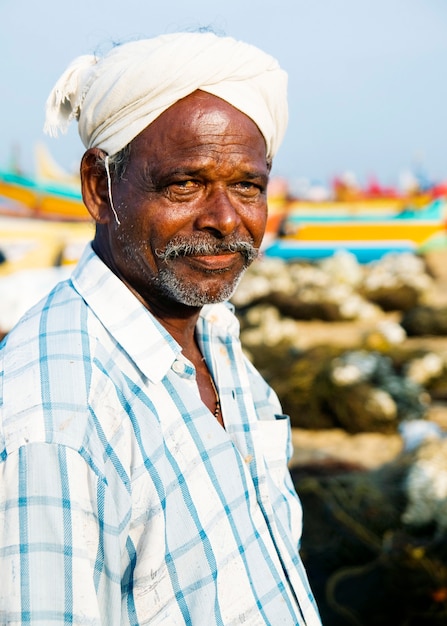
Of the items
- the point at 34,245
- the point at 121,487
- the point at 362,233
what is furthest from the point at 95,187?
the point at 362,233

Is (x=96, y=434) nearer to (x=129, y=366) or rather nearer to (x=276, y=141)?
(x=129, y=366)

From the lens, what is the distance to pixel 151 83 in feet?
4.86

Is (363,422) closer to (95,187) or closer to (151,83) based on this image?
(95,187)

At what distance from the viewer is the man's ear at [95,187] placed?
5.34ft

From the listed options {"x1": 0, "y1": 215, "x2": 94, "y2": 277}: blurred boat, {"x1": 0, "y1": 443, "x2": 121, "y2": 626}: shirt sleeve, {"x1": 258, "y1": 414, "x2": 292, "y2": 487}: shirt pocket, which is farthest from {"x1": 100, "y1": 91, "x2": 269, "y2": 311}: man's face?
{"x1": 0, "y1": 215, "x2": 94, "y2": 277}: blurred boat

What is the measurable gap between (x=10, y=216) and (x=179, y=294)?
37.5 feet

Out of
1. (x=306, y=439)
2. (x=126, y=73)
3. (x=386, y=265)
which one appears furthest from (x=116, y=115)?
(x=386, y=265)

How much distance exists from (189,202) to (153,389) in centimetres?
43

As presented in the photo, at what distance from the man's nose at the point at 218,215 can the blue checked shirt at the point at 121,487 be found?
0.24 m

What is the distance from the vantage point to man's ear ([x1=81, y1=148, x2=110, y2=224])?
5.34ft

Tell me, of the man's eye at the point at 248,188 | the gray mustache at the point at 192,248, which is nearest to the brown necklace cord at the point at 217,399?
the gray mustache at the point at 192,248

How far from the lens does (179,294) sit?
161cm

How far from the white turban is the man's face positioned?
0.03 metres

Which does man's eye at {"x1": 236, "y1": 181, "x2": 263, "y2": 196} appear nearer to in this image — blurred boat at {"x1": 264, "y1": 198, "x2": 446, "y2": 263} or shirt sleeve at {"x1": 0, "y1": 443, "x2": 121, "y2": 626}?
shirt sleeve at {"x1": 0, "y1": 443, "x2": 121, "y2": 626}
